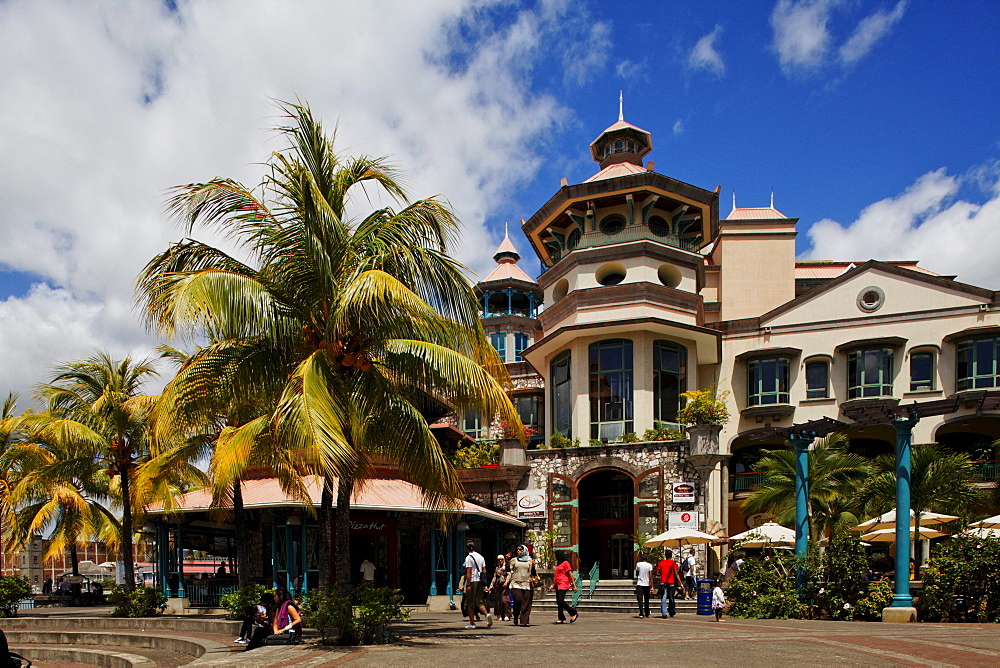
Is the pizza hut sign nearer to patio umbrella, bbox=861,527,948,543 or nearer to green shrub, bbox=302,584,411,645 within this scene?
patio umbrella, bbox=861,527,948,543

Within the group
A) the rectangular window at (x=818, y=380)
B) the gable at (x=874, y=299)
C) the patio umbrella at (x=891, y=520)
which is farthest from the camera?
the rectangular window at (x=818, y=380)

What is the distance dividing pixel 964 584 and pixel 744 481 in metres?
16.9

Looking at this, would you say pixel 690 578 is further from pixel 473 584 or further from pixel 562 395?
pixel 473 584

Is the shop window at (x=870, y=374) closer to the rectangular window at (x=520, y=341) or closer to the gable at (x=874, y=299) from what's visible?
Result: the gable at (x=874, y=299)

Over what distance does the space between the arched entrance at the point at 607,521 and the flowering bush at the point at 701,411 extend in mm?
2949

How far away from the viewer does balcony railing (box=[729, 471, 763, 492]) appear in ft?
109

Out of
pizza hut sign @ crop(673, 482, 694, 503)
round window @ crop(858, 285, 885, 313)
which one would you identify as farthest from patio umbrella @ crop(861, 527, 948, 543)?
round window @ crop(858, 285, 885, 313)

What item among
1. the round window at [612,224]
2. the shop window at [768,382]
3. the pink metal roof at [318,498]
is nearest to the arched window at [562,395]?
the round window at [612,224]

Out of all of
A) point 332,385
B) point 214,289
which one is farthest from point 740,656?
point 214,289

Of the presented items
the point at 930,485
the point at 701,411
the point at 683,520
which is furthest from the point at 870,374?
the point at 930,485

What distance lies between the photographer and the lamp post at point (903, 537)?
1712 cm

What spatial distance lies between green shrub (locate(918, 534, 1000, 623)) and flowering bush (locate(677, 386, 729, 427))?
11.2 meters

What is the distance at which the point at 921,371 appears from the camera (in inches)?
1259

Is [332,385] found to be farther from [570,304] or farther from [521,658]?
[570,304]
